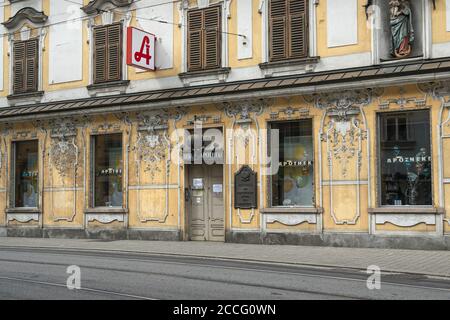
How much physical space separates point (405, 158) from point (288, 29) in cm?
522

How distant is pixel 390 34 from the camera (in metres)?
17.0

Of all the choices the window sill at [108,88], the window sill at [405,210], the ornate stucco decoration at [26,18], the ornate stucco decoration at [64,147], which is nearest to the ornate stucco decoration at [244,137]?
the window sill at [405,210]

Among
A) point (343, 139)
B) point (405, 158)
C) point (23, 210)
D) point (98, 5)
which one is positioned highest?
point (98, 5)

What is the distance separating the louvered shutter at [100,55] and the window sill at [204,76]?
133 inches

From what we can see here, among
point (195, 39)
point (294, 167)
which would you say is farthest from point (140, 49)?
point (294, 167)

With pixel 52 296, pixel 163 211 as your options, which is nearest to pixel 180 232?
pixel 163 211

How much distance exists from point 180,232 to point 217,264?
605 cm

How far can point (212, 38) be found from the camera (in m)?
20.0

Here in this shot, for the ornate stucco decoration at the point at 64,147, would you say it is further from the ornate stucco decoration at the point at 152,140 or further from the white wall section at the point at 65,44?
the ornate stucco decoration at the point at 152,140

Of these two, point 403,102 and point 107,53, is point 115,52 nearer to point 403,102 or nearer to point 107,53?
point 107,53

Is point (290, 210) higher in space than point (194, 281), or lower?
higher

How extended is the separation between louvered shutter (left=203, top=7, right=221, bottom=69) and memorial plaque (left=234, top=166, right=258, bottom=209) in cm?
359

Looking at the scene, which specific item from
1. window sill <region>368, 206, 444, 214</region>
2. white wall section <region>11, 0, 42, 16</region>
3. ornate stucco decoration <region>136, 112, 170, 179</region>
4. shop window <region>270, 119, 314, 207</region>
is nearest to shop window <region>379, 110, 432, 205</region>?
window sill <region>368, 206, 444, 214</region>

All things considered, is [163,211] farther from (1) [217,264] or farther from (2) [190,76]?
(1) [217,264]
